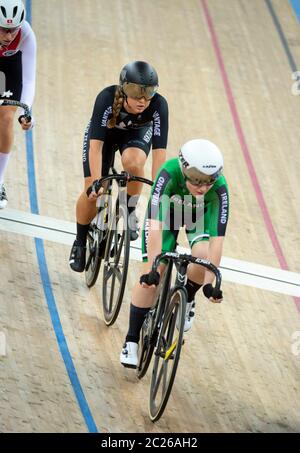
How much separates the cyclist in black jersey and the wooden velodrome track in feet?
2.39

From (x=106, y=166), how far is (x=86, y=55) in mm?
3556

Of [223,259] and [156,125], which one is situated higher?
[156,125]

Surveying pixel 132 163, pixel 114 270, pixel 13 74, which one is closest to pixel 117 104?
pixel 132 163

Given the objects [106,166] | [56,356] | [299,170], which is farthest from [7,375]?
[299,170]

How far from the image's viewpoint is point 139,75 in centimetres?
521

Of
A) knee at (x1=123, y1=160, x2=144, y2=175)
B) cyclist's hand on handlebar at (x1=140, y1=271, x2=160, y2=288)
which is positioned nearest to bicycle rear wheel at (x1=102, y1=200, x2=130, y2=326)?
knee at (x1=123, y1=160, x2=144, y2=175)

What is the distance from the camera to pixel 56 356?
5.25 metres

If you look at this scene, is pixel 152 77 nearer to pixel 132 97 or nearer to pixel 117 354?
pixel 132 97

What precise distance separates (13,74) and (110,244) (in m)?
1.40

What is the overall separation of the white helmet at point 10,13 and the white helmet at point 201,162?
5.59ft

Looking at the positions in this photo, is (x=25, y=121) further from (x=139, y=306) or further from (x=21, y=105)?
(x=139, y=306)

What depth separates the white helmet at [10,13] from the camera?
18.5ft

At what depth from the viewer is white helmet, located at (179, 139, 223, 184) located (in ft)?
14.8

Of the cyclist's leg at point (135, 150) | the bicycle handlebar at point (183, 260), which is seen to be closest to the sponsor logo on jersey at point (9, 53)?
the cyclist's leg at point (135, 150)
